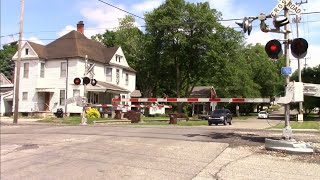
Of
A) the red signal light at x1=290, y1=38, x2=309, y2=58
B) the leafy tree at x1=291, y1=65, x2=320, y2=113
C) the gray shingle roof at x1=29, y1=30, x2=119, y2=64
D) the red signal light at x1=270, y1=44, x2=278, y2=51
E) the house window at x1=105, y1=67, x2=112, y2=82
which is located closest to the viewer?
the red signal light at x1=290, y1=38, x2=309, y2=58

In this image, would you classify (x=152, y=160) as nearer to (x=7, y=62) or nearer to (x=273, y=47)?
(x=273, y=47)

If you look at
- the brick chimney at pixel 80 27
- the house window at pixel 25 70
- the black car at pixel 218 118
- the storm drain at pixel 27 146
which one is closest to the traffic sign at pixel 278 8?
the storm drain at pixel 27 146

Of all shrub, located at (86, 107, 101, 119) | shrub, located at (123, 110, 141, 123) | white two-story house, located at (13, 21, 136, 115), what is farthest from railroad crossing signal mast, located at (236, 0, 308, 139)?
white two-story house, located at (13, 21, 136, 115)

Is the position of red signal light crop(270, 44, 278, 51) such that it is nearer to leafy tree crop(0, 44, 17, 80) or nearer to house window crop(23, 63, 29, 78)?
house window crop(23, 63, 29, 78)

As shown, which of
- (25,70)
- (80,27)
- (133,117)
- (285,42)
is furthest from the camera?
(80,27)

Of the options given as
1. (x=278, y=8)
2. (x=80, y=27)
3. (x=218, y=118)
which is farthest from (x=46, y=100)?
(x=278, y=8)

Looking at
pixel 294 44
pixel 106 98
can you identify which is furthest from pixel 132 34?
pixel 294 44

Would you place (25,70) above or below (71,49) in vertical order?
below

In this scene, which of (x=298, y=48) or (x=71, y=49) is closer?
(x=298, y=48)

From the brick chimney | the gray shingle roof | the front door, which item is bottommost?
the front door

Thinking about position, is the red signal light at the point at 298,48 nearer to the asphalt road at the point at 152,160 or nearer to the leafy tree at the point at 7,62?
the asphalt road at the point at 152,160

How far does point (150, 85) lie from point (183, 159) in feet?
194

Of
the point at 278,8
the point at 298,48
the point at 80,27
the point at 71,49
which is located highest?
the point at 80,27

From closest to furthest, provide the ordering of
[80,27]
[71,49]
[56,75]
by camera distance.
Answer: [56,75], [71,49], [80,27]
